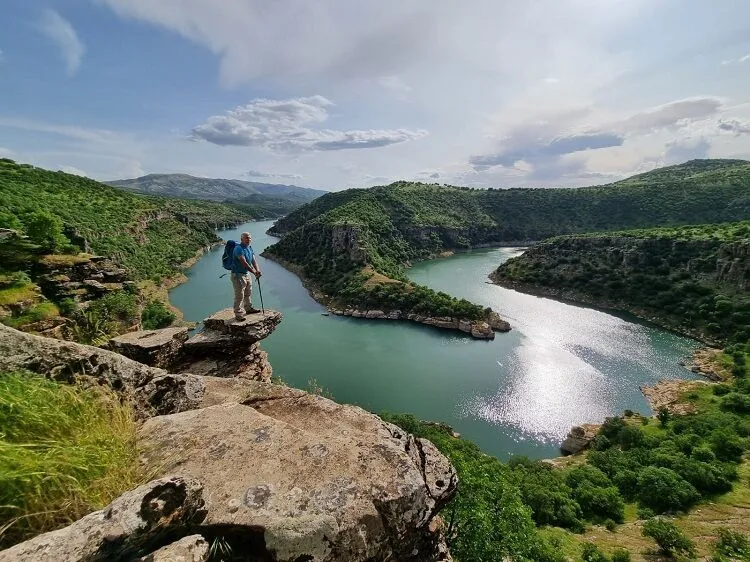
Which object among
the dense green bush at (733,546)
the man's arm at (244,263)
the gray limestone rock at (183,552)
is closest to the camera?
the gray limestone rock at (183,552)

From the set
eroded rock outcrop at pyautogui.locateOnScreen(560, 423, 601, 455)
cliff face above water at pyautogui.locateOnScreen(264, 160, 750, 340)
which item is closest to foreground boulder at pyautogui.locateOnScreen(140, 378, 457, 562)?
eroded rock outcrop at pyautogui.locateOnScreen(560, 423, 601, 455)

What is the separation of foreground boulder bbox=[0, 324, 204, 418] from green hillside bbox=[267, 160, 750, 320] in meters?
55.1

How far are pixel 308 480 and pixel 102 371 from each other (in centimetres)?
377

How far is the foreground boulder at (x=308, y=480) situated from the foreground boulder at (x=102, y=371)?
2.64 feet

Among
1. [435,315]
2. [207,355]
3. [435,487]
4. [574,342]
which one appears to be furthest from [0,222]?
[574,342]

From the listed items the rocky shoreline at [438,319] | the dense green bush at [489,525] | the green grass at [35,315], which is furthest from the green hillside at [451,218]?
the dense green bush at [489,525]

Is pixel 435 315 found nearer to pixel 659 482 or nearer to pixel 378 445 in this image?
pixel 659 482

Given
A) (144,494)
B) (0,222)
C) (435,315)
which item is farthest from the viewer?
(435,315)

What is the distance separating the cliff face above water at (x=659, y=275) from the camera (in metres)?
54.0

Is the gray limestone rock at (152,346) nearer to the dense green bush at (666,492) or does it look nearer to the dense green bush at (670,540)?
the dense green bush at (670,540)

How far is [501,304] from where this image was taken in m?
68.2

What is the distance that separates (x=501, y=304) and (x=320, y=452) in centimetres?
6652

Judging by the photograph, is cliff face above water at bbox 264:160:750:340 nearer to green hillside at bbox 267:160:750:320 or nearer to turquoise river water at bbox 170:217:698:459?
green hillside at bbox 267:160:750:320

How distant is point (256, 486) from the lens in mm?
5062
